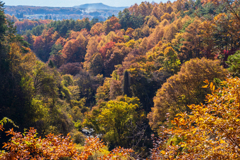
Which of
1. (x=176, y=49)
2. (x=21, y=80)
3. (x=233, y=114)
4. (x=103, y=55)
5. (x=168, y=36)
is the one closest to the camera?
(x=233, y=114)

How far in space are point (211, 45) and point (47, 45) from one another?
78.3 metres

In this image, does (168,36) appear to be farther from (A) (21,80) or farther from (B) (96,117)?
(A) (21,80)

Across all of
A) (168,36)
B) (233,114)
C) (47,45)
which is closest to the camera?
(233,114)

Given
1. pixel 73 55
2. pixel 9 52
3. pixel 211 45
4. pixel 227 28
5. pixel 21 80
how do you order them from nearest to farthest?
pixel 21 80
pixel 9 52
pixel 227 28
pixel 211 45
pixel 73 55

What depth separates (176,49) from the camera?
1207 inches

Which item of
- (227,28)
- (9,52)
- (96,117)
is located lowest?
(96,117)

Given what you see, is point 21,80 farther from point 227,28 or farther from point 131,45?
point 131,45

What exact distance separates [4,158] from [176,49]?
100ft

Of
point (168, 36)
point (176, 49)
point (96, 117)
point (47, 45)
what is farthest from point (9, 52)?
point (47, 45)

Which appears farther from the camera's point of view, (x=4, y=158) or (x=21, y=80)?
(x=21, y=80)

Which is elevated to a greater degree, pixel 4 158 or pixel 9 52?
pixel 9 52

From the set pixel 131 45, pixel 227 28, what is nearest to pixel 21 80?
pixel 227 28

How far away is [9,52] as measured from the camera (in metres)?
16.5

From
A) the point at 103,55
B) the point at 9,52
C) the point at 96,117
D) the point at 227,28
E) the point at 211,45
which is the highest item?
the point at 227,28
